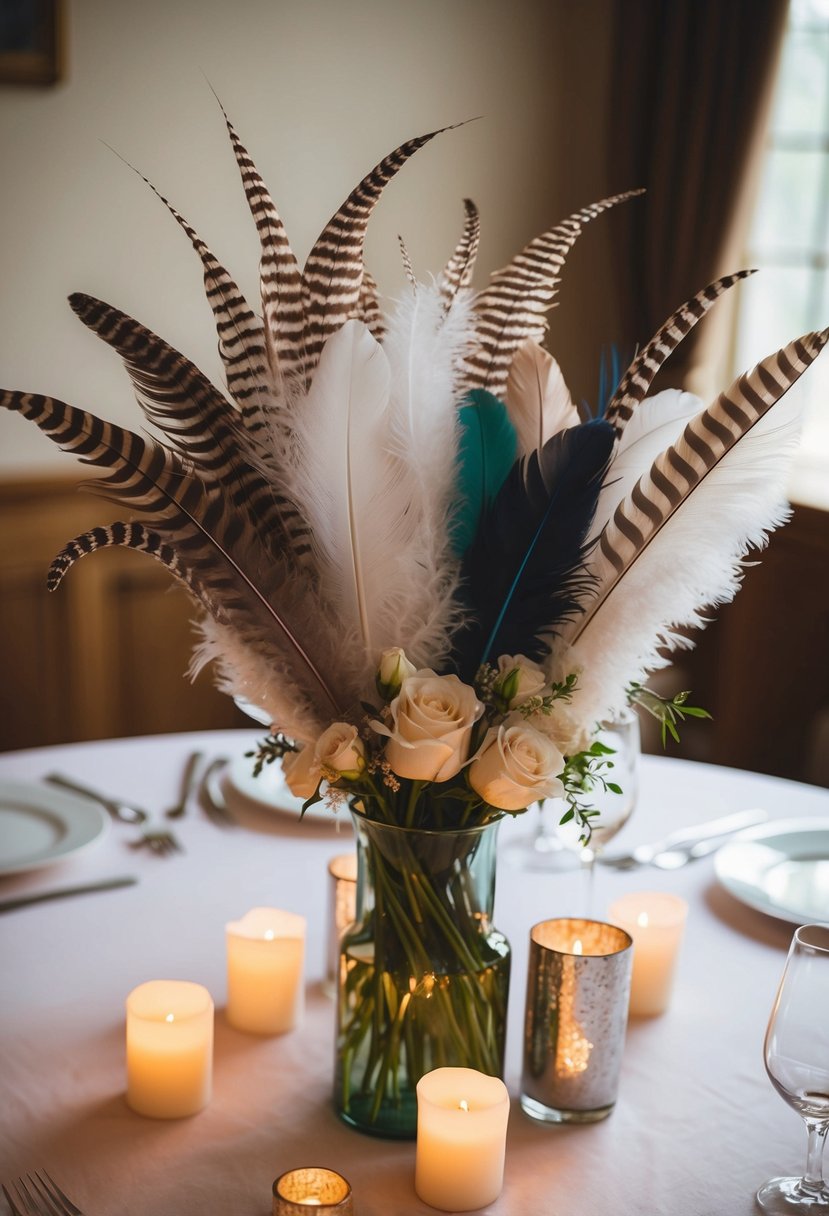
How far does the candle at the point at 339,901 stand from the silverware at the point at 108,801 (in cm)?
37

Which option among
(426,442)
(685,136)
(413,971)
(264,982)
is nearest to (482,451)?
(426,442)

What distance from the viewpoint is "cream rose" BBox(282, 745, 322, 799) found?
0.86 metres

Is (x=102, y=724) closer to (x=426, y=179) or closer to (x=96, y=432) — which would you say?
(x=426, y=179)

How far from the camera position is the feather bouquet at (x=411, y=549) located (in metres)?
0.84

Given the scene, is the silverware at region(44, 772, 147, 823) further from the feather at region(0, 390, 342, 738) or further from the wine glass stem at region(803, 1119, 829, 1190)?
the wine glass stem at region(803, 1119, 829, 1190)

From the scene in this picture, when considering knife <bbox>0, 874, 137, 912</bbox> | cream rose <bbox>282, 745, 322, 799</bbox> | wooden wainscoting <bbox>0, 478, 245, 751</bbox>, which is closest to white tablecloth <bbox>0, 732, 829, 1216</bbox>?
knife <bbox>0, 874, 137, 912</bbox>

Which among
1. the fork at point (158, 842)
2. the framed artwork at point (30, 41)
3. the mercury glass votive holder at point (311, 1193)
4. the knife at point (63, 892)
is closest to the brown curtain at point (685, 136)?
the framed artwork at point (30, 41)

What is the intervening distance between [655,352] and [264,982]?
22.3 inches

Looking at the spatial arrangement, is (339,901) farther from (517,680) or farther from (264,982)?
(517,680)

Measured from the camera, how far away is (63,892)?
4.05 ft

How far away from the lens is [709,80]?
285 cm

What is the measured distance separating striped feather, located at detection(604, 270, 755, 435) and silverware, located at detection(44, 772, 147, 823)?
74cm

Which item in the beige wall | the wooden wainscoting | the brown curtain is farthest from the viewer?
the brown curtain

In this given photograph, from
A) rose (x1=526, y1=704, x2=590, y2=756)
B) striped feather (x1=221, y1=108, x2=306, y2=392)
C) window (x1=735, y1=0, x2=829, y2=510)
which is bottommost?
rose (x1=526, y1=704, x2=590, y2=756)
